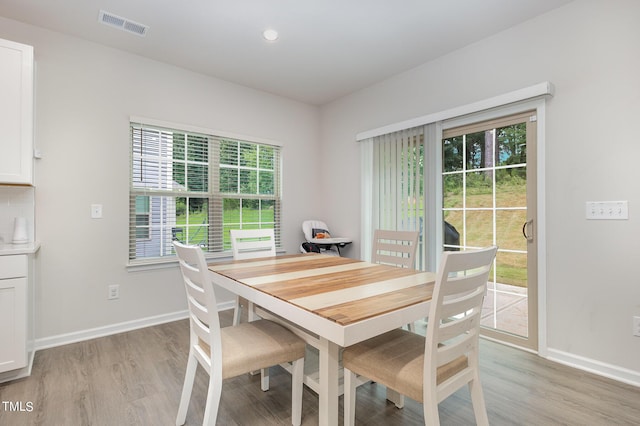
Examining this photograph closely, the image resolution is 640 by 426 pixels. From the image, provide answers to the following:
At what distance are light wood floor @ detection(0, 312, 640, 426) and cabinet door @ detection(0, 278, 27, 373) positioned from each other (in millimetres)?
168

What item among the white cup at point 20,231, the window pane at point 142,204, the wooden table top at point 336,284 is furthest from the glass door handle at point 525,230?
the white cup at point 20,231

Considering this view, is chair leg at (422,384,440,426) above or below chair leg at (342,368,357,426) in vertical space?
above

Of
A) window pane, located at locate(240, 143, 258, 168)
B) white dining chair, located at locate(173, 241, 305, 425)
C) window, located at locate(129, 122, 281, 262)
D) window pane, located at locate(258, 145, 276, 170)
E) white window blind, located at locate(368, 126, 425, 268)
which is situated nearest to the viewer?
white dining chair, located at locate(173, 241, 305, 425)

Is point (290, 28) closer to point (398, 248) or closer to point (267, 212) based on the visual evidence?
point (398, 248)

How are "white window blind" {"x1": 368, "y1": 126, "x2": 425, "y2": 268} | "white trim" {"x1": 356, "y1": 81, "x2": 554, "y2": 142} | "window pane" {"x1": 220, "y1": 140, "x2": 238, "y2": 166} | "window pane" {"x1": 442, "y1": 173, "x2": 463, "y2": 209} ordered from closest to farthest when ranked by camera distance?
"white trim" {"x1": 356, "y1": 81, "x2": 554, "y2": 142} < "window pane" {"x1": 442, "y1": 173, "x2": 463, "y2": 209} < "white window blind" {"x1": 368, "y1": 126, "x2": 425, "y2": 268} < "window pane" {"x1": 220, "y1": 140, "x2": 238, "y2": 166}

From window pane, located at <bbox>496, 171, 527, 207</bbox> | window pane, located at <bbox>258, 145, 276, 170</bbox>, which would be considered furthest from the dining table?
window pane, located at <bbox>258, 145, 276, 170</bbox>

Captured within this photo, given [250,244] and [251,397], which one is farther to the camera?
[250,244]

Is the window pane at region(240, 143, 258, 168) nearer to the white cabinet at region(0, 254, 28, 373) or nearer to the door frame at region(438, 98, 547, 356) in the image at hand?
the white cabinet at region(0, 254, 28, 373)

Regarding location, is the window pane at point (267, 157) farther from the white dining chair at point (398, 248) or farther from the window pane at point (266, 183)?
the white dining chair at point (398, 248)

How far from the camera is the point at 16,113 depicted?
7.10 feet

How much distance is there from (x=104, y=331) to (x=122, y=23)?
271 cm

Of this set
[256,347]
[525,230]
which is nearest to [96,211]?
[256,347]

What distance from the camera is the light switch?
9.39 feet

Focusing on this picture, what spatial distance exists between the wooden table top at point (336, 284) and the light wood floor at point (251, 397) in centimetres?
75
